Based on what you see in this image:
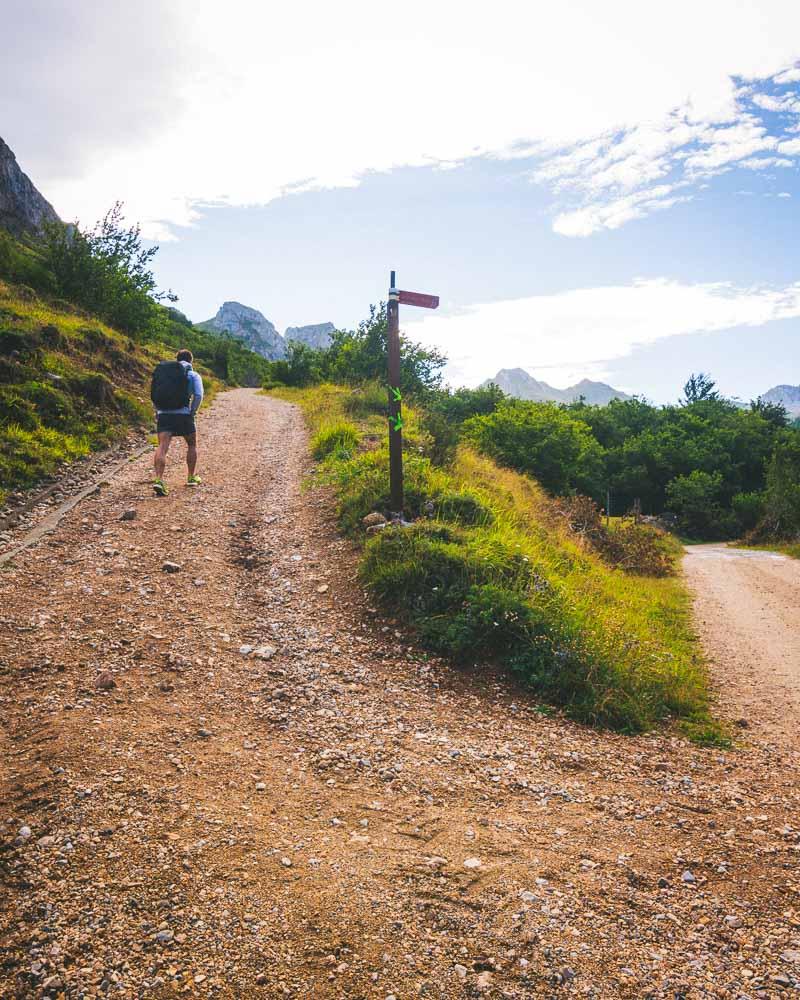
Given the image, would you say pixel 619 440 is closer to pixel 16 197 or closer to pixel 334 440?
pixel 334 440

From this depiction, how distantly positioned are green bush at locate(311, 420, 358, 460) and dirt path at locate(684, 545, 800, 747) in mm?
8163

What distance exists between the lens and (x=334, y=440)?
45.5ft

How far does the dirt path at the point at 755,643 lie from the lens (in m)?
6.15

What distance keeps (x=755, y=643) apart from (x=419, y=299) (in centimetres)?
778

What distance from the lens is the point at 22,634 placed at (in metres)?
5.16

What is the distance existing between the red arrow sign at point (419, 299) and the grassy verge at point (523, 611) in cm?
279

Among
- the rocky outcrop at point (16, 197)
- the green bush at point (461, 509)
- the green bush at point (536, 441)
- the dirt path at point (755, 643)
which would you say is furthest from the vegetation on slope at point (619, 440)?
the rocky outcrop at point (16, 197)

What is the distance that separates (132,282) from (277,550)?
17848 millimetres

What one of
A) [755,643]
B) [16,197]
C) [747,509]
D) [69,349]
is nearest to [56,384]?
[69,349]

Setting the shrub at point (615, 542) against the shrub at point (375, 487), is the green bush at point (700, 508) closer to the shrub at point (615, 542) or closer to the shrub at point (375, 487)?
the shrub at point (615, 542)

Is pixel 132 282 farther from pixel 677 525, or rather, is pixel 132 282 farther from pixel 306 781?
pixel 677 525

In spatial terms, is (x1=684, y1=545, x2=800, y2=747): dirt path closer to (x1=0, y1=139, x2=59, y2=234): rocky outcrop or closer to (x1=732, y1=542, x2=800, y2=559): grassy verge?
(x1=732, y1=542, x2=800, y2=559): grassy verge

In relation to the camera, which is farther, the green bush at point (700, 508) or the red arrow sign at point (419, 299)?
the green bush at point (700, 508)

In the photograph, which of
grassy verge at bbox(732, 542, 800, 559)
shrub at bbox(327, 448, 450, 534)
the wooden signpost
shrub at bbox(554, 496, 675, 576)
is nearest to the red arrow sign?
the wooden signpost
